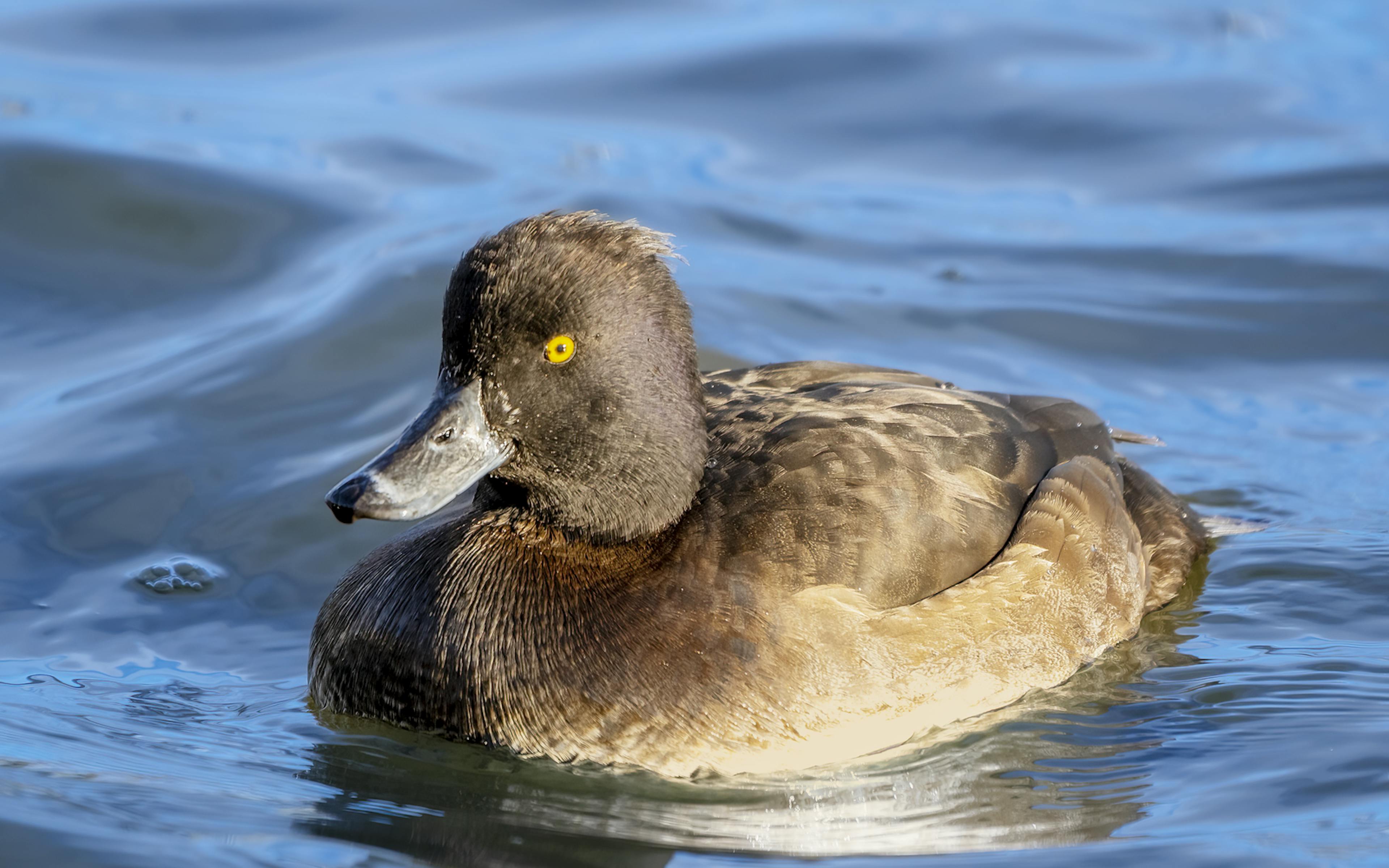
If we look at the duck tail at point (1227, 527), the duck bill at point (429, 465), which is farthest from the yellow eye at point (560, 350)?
the duck tail at point (1227, 527)

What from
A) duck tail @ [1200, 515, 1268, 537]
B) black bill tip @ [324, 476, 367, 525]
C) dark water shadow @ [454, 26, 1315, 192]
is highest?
dark water shadow @ [454, 26, 1315, 192]

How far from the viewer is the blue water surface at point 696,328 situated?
5379mm

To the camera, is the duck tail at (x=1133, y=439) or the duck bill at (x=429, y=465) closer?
the duck bill at (x=429, y=465)

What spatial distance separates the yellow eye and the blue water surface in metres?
0.54

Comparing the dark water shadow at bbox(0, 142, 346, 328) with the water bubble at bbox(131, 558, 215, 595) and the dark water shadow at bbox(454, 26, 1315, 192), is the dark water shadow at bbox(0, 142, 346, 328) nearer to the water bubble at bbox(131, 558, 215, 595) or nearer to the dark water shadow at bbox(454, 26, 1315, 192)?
the dark water shadow at bbox(454, 26, 1315, 192)

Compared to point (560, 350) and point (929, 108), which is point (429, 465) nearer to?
point (560, 350)

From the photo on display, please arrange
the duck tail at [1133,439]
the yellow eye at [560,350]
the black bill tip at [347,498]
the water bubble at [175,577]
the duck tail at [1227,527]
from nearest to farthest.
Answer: the black bill tip at [347,498] → the yellow eye at [560,350] → the water bubble at [175,577] → the duck tail at [1133,439] → the duck tail at [1227,527]

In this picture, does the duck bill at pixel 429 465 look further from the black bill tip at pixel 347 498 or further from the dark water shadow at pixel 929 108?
Answer: the dark water shadow at pixel 929 108

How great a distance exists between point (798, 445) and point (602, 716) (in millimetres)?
1198

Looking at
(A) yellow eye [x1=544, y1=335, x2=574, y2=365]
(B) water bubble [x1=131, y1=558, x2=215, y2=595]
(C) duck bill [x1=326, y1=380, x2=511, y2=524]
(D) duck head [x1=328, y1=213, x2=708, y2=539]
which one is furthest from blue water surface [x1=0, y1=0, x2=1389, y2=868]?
(C) duck bill [x1=326, y1=380, x2=511, y2=524]

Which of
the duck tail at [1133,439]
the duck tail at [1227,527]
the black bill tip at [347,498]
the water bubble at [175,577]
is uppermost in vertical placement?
the black bill tip at [347,498]

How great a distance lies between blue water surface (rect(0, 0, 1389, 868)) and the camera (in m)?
5.38

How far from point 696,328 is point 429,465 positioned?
14.2 feet

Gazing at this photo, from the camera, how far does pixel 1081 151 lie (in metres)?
12.1
